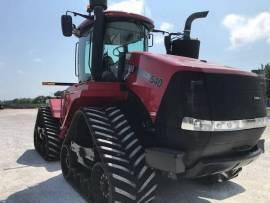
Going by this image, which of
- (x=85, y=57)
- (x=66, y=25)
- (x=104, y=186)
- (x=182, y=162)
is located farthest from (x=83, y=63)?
(x=182, y=162)

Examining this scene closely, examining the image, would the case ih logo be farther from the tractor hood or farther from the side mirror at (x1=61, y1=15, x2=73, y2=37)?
the side mirror at (x1=61, y1=15, x2=73, y2=37)

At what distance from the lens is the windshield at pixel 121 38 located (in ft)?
17.8

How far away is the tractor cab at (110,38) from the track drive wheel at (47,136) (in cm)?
243

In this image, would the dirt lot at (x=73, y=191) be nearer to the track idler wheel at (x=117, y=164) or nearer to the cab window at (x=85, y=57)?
the track idler wheel at (x=117, y=164)

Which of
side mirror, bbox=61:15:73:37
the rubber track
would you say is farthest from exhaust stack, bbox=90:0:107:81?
the rubber track

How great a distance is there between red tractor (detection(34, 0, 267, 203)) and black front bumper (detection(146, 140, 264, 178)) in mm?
11

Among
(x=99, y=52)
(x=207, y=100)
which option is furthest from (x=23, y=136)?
(x=207, y=100)

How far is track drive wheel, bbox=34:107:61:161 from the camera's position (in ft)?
25.0

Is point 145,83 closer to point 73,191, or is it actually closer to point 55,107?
point 73,191

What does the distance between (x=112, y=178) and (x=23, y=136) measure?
27.7 feet

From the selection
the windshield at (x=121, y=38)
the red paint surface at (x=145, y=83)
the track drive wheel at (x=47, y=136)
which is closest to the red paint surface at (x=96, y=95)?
the red paint surface at (x=145, y=83)

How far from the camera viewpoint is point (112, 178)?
4.01 metres

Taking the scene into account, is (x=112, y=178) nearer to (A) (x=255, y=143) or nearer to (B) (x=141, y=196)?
(B) (x=141, y=196)

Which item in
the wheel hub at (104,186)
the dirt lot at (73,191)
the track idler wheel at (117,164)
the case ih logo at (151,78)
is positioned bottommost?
the dirt lot at (73,191)
